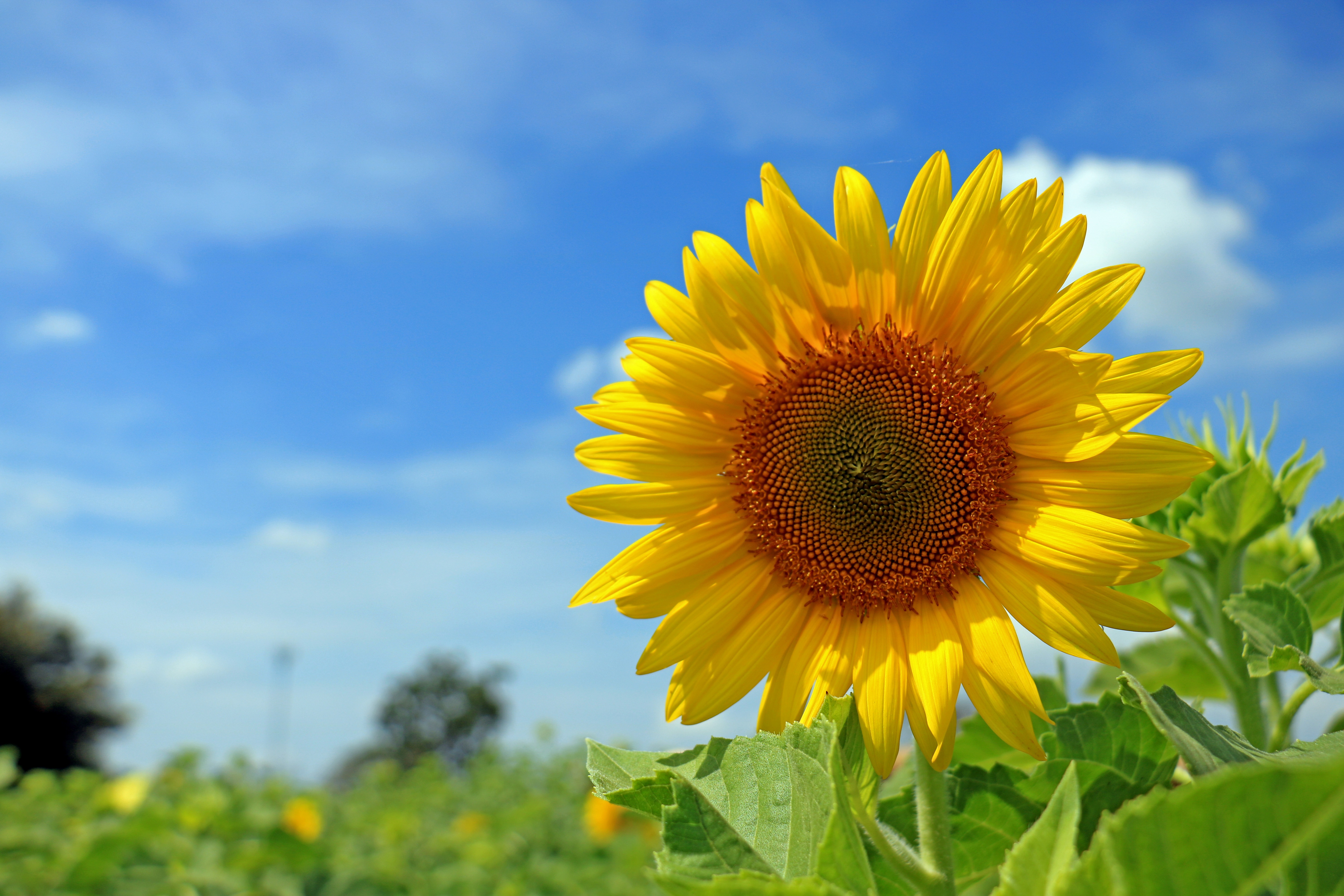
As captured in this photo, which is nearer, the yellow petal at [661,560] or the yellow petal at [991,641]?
the yellow petal at [991,641]

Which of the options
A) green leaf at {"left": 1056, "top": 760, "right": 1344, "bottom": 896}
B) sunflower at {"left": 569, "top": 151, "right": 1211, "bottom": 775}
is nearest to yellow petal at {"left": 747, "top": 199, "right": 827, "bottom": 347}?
sunflower at {"left": 569, "top": 151, "right": 1211, "bottom": 775}

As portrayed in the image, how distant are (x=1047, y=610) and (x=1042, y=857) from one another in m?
0.68

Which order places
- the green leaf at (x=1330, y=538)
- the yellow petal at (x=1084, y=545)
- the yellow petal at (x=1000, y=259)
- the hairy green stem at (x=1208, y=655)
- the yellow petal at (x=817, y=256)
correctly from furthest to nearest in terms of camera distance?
1. the hairy green stem at (x=1208, y=655)
2. the green leaf at (x=1330, y=538)
3. the yellow petal at (x=817, y=256)
4. the yellow petal at (x=1000, y=259)
5. the yellow petal at (x=1084, y=545)

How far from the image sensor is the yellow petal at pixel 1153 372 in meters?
1.38

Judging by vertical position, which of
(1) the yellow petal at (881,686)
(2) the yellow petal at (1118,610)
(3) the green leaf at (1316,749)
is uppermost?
(2) the yellow petal at (1118,610)

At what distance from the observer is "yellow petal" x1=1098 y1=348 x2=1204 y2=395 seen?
54.4 inches

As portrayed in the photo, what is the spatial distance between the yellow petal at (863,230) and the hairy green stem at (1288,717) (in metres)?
0.93

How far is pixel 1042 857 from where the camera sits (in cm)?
78

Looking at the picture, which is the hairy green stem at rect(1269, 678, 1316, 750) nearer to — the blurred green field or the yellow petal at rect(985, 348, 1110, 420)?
the yellow petal at rect(985, 348, 1110, 420)

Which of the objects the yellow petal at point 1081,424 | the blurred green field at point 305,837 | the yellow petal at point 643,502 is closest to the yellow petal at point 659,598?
the yellow petal at point 643,502

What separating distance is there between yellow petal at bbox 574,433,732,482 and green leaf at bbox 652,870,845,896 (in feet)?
3.16

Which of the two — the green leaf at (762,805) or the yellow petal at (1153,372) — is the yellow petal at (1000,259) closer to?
the yellow petal at (1153,372)

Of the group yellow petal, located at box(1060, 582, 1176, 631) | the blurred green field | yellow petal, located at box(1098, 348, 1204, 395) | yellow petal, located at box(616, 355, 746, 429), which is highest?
yellow petal, located at box(616, 355, 746, 429)

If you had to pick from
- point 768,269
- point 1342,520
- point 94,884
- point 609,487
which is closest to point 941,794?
point 609,487
